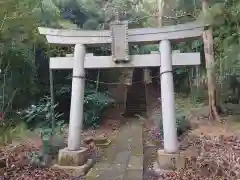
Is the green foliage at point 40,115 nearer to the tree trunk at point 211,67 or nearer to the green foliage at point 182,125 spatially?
the green foliage at point 182,125

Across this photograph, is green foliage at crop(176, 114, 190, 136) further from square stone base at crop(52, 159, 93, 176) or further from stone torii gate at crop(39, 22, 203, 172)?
square stone base at crop(52, 159, 93, 176)

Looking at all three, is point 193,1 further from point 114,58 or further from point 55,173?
point 55,173

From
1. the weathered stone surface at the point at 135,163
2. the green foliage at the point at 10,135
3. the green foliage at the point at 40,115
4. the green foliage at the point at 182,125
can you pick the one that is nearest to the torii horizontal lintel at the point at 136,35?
the green foliage at the point at 40,115

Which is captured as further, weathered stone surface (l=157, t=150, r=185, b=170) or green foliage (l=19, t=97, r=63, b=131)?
green foliage (l=19, t=97, r=63, b=131)

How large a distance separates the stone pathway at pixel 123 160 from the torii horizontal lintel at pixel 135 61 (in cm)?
217

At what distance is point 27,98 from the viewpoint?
11102mm

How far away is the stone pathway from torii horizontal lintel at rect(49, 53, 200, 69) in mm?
2175

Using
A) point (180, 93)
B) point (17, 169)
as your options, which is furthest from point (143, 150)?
point (180, 93)

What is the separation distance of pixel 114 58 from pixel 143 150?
2.79m

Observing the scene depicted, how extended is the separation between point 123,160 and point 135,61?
91.7 inches

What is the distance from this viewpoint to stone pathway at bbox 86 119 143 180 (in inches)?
231

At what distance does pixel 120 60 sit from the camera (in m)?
6.67

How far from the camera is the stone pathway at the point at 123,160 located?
5871 millimetres

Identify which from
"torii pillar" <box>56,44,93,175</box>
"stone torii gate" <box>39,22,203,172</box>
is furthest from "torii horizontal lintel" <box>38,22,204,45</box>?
"torii pillar" <box>56,44,93,175</box>
